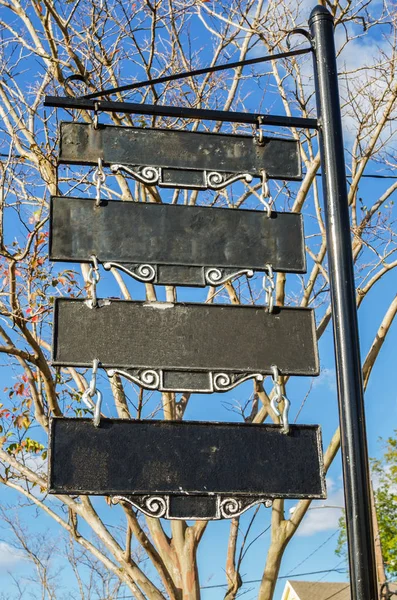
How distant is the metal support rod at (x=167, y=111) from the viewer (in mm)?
2673

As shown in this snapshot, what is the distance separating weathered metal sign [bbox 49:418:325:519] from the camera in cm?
212

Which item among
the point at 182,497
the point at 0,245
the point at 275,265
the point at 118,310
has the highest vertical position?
the point at 0,245

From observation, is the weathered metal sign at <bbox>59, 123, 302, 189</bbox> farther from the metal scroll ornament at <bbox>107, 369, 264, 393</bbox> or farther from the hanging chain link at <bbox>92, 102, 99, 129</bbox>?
the metal scroll ornament at <bbox>107, 369, 264, 393</bbox>

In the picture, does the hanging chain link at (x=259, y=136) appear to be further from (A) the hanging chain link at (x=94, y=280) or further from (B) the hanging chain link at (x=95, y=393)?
(B) the hanging chain link at (x=95, y=393)

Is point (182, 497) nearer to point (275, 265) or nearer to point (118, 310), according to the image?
point (118, 310)

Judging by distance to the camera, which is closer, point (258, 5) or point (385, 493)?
point (258, 5)

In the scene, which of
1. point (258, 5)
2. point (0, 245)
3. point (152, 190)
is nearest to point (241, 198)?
point (152, 190)

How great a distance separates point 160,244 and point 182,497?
31.4 inches

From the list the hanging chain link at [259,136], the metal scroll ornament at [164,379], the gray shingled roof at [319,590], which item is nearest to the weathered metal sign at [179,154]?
the hanging chain link at [259,136]

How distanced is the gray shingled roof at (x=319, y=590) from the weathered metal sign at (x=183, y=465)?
27.0 metres

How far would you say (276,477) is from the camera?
2209mm

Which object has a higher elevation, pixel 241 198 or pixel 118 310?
pixel 241 198

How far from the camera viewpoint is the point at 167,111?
8.93ft

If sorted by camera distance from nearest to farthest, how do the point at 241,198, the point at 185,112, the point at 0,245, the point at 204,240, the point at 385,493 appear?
the point at 204,240 < the point at 185,112 < the point at 0,245 < the point at 241,198 < the point at 385,493
